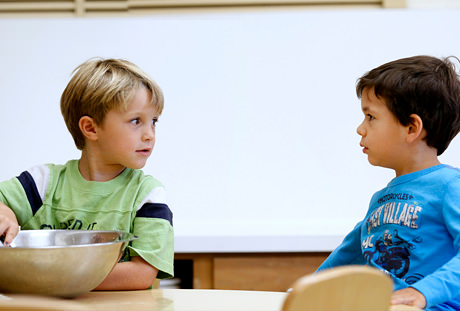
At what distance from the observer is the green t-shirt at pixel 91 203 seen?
1158 mm

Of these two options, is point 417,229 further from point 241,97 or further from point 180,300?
point 241,97

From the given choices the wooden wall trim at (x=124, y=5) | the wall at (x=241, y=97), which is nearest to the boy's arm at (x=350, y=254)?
the wall at (x=241, y=97)

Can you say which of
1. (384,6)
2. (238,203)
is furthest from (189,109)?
(384,6)

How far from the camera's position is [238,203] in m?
2.44

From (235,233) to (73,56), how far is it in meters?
1.12

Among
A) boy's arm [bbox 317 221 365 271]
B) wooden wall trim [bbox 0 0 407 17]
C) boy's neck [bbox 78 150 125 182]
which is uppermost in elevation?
wooden wall trim [bbox 0 0 407 17]

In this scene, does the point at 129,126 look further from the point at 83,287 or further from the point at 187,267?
the point at 187,267

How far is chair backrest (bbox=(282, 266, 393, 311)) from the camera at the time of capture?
526mm

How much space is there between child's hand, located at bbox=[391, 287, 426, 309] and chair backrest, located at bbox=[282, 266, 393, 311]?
350 mm

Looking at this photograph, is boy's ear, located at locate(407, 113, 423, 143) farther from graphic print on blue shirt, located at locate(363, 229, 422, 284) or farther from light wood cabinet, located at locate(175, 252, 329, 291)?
light wood cabinet, located at locate(175, 252, 329, 291)

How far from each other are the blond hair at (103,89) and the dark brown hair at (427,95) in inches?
21.2

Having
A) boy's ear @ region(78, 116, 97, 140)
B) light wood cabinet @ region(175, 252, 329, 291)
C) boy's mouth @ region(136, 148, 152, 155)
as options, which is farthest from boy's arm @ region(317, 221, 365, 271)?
light wood cabinet @ region(175, 252, 329, 291)

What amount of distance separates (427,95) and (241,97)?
1305mm

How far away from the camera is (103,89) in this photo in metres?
1.24
